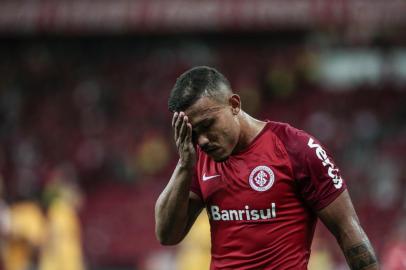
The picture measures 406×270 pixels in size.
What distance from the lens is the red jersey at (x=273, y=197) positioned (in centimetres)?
423

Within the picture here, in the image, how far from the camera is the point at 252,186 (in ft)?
14.2

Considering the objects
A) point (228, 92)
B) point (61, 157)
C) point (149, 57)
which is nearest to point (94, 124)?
point (61, 157)

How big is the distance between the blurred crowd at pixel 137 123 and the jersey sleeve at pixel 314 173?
9961mm

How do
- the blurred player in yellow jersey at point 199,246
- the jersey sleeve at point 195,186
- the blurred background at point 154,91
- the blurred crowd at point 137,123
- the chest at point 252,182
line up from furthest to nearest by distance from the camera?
the blurred background at point 154,91, the blurred crowd at point 137,123, the blurred player in yellow jersey at point 199,246, the jersey sleeve at point 195,186, the chest at point 252,182

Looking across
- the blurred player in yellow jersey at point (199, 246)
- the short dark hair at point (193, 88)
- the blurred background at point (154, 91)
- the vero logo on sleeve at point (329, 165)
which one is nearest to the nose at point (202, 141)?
the short dark hair at point (193, 88)

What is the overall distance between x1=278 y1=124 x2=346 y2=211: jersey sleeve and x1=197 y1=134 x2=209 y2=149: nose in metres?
0.36

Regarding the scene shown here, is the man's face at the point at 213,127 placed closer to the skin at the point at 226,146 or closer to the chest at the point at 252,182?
the skin at the point at 226,146

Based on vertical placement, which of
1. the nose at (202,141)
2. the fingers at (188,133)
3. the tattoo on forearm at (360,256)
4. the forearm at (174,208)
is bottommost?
the tattoo on forearm at (360,256)

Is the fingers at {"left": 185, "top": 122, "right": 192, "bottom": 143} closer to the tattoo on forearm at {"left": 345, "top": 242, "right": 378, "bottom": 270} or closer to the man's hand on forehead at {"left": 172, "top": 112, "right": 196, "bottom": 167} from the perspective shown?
the man's hand on forehead at {"left": 172, "top": 112, "right": 196, "bottom": 167}

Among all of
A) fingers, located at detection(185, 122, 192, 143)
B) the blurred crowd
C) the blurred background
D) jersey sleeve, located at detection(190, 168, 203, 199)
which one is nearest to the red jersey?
jersey sleeve, located at detection(190, 168, 203, 199)

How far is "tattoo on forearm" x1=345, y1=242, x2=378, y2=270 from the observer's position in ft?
13.9

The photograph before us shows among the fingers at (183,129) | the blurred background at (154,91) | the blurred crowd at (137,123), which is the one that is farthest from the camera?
the blurred background at (154,91)

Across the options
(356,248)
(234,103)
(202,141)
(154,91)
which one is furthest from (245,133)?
(154,91)

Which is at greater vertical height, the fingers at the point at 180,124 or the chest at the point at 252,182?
the fingers at the point at 180,124
